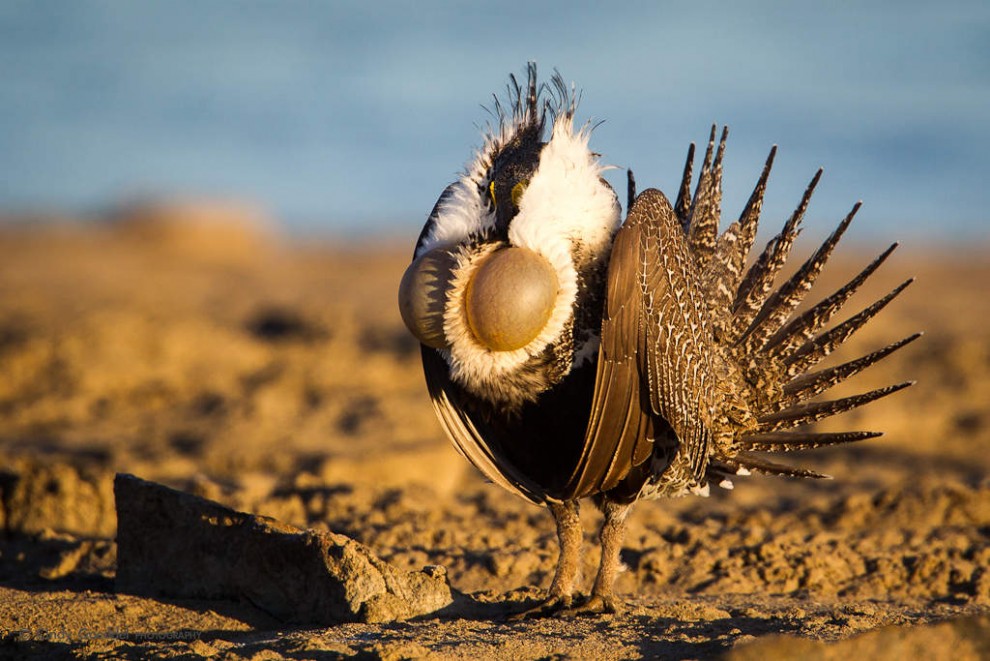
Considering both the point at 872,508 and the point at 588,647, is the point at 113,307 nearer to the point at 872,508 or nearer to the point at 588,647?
the point at 872,508

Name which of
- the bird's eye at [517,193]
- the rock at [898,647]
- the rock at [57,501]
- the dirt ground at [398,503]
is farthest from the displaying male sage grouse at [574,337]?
the rock at [57,501]

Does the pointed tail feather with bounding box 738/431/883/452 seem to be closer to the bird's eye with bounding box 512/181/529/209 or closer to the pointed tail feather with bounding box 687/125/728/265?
the pointed tail feather with bounding box 687/125/728/265

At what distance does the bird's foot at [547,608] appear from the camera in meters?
3.52

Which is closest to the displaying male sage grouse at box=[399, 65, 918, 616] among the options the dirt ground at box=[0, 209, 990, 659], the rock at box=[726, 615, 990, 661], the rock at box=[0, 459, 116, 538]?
the dirt ground at box=[0, 209, 990, 659]

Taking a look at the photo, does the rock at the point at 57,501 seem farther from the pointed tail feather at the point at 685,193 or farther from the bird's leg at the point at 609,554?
the pointed tail feather at the point at 685,193

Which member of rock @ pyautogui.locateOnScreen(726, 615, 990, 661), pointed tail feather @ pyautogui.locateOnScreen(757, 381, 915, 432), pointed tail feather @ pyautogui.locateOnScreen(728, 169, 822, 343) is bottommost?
rock @ pyautogui.locateOnScreen(726, 615, 990, 661)

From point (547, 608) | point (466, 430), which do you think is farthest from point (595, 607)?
point (466, 430)

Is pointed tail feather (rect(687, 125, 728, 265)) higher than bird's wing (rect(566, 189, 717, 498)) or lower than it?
higher

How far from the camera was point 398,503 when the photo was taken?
515 cm

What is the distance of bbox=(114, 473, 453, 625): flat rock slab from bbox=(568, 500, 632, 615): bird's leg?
19.8 inches

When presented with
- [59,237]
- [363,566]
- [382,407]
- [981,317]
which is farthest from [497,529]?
[59,237]

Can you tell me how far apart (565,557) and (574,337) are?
88 centimetres

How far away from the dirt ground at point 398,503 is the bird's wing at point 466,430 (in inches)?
16.6

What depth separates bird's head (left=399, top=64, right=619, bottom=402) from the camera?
10.4ft
